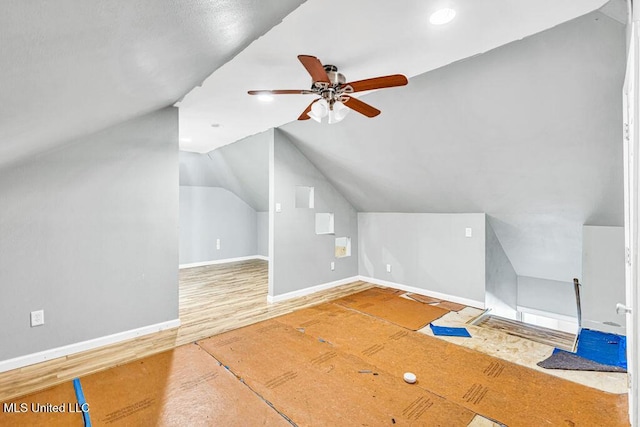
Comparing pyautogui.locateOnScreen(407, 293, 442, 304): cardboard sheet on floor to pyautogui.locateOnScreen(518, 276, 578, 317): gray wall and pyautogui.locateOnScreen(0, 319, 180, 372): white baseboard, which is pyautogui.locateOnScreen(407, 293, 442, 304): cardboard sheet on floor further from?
pyautogui.locateOnScreen(0, 319, 180, 372): white baseboard

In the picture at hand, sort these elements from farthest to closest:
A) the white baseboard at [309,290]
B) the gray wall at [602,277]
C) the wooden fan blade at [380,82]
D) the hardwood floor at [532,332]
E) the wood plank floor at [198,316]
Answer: the white baseboard at [309,290] < the gray wall at [602,277] < the hardwood floor at [532,332] < the wood plank floor at [198,316] < the wooden fan blade at [380,82]

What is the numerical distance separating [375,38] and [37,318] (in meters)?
3.51

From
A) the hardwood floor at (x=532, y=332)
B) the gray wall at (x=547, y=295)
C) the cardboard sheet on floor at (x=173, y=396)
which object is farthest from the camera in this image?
the gray wall at (x=547, y=295)

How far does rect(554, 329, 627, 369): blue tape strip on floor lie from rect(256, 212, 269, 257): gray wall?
598cm

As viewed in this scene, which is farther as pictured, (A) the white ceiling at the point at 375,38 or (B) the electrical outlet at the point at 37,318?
(B) the electrical outlet at the point at 37,318

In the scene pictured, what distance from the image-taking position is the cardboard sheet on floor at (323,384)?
2.04 meters

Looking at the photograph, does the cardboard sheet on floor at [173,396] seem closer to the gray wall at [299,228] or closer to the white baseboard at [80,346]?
the white baseboard at [80,346]

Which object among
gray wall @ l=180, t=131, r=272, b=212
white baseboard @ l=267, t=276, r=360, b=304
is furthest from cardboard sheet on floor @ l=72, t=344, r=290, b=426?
gray wall @ l=180, t=131, r=272, b=212

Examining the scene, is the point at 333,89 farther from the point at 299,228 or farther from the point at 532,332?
the point at 532,332

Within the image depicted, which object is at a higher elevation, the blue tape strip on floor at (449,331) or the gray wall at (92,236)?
the gray wall at (92,236)

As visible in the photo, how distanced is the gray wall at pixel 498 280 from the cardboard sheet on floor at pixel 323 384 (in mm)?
2489

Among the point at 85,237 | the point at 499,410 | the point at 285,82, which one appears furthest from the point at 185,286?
the point at 499,410

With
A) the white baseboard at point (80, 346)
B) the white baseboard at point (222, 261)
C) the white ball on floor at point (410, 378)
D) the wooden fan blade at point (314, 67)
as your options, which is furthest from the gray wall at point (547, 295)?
the white baseboard at point (222, 261)

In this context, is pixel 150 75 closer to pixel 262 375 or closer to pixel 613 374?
pixel 262 375
